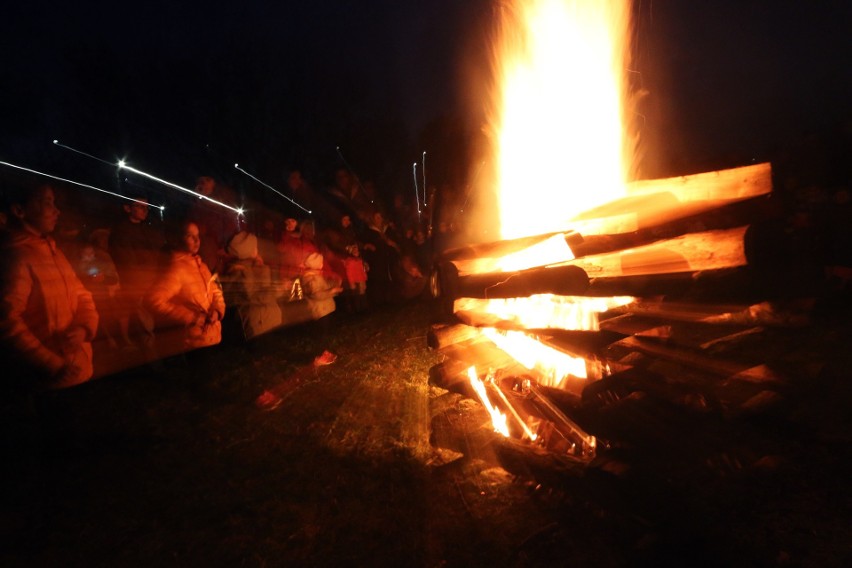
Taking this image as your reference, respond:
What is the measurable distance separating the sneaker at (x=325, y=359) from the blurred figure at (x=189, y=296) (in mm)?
1326

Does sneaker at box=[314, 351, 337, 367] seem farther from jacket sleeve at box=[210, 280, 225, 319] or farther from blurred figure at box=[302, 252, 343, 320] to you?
blurred figure at box=[302, 252, 343, 320]

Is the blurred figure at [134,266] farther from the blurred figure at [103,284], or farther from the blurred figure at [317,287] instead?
the blurred figure at [317,287]

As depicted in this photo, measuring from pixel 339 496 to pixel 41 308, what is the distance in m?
3.27

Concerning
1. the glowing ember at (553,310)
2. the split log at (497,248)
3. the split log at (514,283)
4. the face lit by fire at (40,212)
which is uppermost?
the face lit by fire at (40,212)

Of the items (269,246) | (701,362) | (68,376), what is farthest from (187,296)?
(701,362)

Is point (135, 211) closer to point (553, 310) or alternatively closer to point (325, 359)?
point (325, 359)

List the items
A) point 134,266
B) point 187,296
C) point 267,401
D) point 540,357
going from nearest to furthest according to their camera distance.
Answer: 1. point 540,357
2. point 267,401
3. point 187,296
4. point 134,266

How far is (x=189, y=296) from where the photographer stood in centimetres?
530

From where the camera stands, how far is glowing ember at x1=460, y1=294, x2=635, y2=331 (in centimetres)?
356

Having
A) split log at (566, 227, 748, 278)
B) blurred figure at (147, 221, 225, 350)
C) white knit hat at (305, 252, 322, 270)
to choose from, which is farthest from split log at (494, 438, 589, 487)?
white knit hat at (305, 252, 322, 270)

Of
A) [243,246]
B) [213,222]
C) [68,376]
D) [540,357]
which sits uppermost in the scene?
[213,222]

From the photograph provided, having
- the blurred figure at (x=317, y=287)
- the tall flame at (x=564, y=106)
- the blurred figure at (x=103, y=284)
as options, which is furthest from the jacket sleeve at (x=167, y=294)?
the tall flame at (x=564, y=106)

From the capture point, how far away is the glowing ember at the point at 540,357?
11.9ft

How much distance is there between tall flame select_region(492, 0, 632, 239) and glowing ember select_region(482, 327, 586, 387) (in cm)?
106
